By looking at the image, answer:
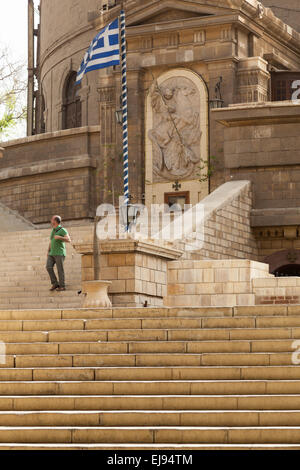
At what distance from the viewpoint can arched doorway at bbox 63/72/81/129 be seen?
42906 mm

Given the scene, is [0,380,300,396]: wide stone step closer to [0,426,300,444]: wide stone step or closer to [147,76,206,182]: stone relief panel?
[0,426,300,444]: wide stone step

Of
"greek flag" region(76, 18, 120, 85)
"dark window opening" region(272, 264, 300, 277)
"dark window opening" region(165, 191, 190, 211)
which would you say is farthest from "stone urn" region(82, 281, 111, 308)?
"dark window opening" region(165, 191, 190, 211)

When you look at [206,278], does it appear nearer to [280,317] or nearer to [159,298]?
[159,298]

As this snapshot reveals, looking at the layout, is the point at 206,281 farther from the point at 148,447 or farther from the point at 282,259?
the point at 282,259

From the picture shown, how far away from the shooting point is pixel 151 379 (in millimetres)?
11797

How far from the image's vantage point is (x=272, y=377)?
1155 cm

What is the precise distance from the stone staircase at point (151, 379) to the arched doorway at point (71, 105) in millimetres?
29229

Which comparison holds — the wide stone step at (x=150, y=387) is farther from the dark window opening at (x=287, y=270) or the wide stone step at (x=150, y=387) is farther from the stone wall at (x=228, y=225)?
the dark window opening at (x=287, y=270)

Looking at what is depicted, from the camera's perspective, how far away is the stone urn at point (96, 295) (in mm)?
15852

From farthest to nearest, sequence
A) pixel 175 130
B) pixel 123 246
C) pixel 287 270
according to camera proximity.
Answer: pixel 175 130 → pixel 287 270 → pixel 123 246

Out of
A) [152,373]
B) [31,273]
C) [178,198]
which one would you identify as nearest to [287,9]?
[178,198]

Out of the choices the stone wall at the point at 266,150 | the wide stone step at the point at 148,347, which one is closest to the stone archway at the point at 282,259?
the stone wall at the point at 266,150

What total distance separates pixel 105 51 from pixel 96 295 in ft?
35.2

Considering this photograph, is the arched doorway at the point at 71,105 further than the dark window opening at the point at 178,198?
Yes
